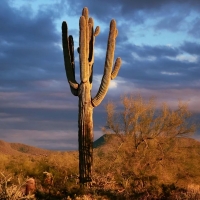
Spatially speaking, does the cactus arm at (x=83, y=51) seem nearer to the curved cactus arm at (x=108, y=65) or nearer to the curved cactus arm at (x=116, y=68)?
the curved cactus arm at (x=108, y=65)

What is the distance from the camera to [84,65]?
1844 centimetres

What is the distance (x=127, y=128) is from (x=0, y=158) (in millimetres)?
6959

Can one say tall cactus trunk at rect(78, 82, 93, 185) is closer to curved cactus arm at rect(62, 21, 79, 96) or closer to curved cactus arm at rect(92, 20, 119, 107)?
curved cactus arm at rect(62, 21, 79, 96)

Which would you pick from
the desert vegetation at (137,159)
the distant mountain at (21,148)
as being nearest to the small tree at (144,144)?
the desert vegetation at (137,159)

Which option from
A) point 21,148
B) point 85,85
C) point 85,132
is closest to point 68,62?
point 85,85

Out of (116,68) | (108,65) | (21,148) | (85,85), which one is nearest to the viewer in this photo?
(85,85)

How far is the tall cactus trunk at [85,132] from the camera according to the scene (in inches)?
720

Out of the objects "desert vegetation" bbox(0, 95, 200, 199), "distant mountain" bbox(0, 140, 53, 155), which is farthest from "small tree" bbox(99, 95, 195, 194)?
"distant mountain" bbox(0, 140, 53, 155)

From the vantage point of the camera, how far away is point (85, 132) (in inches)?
729

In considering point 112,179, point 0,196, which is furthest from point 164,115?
point 0,196

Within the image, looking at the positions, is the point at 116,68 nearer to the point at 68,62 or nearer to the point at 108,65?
the point at 108,65

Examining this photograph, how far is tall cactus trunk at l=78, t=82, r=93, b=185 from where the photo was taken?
720 inches

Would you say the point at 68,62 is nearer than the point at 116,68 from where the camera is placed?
Yes

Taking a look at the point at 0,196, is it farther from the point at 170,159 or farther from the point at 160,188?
the point at 170,159
